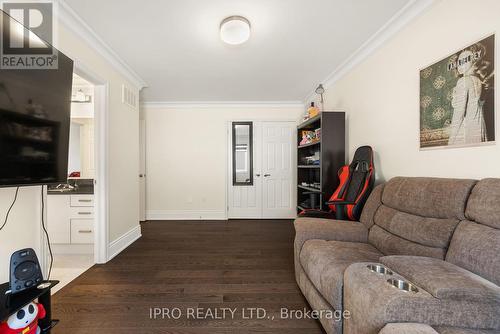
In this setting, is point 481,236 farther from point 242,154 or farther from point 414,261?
point 242,154

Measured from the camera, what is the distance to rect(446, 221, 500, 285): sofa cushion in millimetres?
1001

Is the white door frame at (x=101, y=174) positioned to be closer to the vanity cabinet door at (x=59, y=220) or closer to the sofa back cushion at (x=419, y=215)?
the vanity cabinet door at (x=59, y=220)

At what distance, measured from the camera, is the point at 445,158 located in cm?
159

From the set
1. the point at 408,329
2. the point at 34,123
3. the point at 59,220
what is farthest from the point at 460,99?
the point at 59,220

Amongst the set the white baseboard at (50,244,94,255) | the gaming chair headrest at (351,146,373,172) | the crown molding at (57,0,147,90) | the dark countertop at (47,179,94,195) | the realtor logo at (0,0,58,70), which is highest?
the crown molding at (57,0,147,90)

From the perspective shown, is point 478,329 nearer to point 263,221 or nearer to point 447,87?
point 447,87

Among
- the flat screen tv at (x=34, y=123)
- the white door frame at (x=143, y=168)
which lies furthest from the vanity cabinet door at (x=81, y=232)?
the white door frame at (x=143, y=168)

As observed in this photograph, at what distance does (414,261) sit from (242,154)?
12.0 ft

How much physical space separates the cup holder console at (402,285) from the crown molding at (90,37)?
9.77 feet

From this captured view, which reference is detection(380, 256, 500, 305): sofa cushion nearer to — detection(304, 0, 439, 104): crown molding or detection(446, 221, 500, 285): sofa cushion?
detection(446, 221, 500, 285): sofa cushion

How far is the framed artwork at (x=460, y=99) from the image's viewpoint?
4.29ft

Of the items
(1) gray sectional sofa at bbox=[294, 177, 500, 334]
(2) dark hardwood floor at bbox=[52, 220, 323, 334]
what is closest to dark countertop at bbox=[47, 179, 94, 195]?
(2) dark hardwood floor at bbox=[52, 220, 323, 334]

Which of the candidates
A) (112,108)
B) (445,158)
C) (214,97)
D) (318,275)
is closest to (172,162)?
(214,97)

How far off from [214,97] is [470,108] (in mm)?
3578
